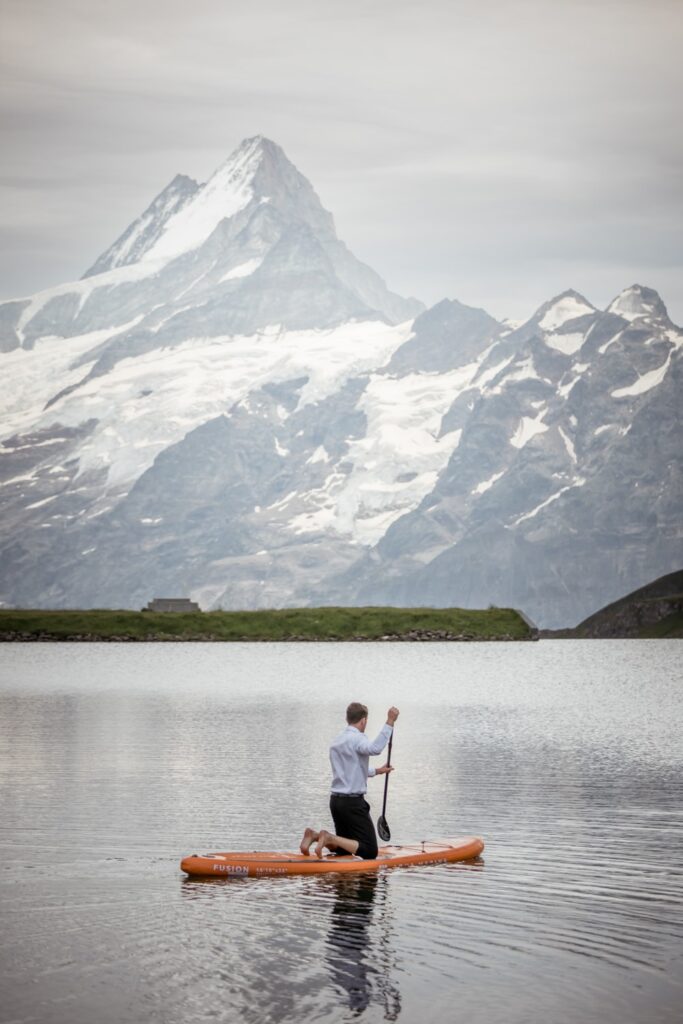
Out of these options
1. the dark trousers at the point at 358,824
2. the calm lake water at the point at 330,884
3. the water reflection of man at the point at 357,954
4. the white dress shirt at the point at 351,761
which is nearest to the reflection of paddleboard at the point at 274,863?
the dark trousers at the point at 358,824

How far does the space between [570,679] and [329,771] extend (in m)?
87.1

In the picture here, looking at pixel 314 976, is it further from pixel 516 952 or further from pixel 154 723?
pixel 154 723

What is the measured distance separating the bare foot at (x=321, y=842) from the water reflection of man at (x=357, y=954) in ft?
5.07

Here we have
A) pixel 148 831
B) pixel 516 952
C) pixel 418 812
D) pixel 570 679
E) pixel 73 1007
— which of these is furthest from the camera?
pixel 570 679

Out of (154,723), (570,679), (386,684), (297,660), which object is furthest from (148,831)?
(297,660)

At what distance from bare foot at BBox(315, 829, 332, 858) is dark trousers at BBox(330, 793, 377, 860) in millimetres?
399

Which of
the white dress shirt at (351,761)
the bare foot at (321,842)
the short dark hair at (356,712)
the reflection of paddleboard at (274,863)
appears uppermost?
the short dark hair at (356,712)

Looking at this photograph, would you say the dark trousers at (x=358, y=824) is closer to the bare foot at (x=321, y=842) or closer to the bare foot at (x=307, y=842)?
the bare foot at (x=321, y=842)

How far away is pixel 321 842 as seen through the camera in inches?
1524

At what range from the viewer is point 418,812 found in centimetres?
4984

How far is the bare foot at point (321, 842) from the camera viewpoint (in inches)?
1521

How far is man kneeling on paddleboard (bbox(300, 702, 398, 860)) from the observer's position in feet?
124

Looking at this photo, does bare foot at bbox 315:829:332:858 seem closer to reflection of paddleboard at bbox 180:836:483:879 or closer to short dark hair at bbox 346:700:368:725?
reflection of paddleboard at bbox 180:836:483:879

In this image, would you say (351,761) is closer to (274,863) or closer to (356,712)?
(356,712)
